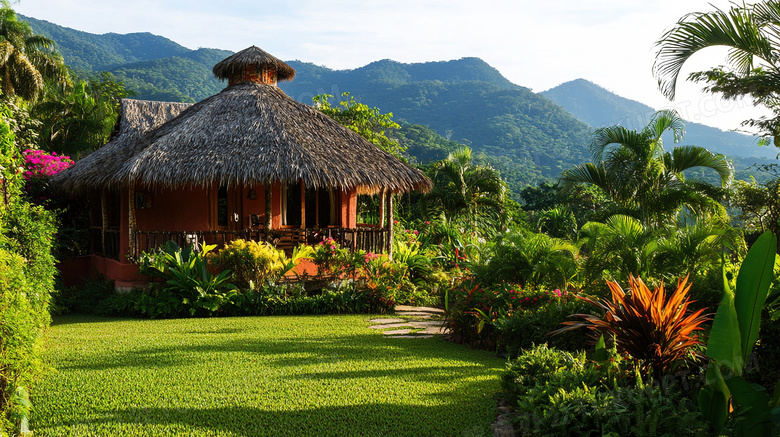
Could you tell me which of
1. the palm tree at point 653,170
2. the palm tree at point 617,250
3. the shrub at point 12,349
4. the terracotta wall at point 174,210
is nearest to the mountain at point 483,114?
the palm tree at point 653,170

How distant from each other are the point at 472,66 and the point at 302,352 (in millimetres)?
91670

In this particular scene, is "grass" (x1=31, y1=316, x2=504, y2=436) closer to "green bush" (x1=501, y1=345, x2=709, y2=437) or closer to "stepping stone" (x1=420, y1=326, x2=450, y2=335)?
"green bush" (x1=501, y1=345, x2=709, y2=437)

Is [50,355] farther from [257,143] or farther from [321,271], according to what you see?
[257,143]

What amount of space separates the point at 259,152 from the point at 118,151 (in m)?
4.15

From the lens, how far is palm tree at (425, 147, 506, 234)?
650 inches

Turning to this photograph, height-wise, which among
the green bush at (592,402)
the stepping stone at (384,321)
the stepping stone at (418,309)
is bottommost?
the stepping stone at (418,309)

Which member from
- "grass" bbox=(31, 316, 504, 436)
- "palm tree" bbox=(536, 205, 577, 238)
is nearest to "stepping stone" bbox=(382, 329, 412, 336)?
"grass" bbox=(31, 316, 504, 436)

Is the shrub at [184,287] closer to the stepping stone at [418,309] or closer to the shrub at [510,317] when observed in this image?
the stepping stone at [418,309]

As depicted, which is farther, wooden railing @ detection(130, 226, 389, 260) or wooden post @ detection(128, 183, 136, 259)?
wooden post @ detection(128, 183, 136, 259)

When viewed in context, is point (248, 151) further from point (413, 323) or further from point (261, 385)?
Answer: point (261, 385)

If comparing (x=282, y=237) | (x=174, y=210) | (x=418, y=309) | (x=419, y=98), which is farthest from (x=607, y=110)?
(x=418, y=309)

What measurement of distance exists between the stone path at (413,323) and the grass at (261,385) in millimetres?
421

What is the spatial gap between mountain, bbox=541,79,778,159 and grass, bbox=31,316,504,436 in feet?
224

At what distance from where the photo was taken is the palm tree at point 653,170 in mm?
11273
